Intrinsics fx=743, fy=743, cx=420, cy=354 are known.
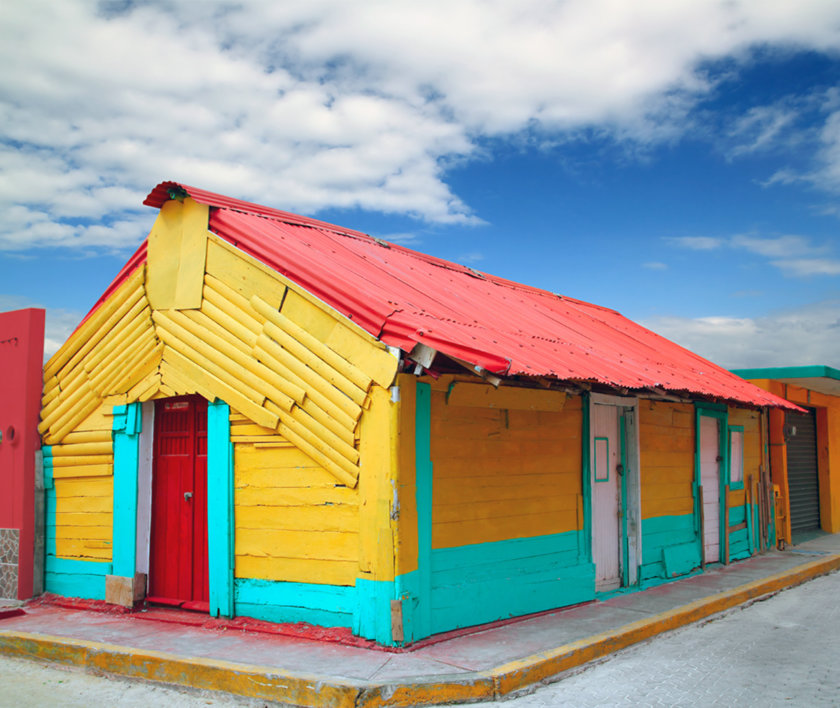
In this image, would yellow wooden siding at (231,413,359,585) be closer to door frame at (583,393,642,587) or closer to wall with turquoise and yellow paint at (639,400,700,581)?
door frame at (583,393,642,587)

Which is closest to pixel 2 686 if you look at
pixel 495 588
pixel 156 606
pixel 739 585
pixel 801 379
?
pixel 156 606

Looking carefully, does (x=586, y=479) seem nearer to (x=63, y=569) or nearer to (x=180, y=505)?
(x=180, y=505)

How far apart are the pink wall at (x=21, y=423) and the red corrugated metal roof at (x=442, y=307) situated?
259 centimetres

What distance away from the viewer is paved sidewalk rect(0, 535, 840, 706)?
5348 mm

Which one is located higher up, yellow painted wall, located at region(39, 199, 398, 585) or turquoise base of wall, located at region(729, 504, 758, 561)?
yellow painted wall, located at region(39, 199, 398, 585)

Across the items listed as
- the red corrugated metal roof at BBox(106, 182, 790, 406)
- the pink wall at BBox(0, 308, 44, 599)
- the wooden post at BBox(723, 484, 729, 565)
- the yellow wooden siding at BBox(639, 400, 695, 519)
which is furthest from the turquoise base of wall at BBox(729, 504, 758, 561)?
the pink wall at BBox(0, 308, 44, 599)

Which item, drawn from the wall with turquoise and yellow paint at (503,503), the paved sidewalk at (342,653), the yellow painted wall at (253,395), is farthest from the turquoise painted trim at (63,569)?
the wall with turquoise and yellow paint at (503,503)

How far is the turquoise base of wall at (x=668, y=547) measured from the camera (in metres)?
9.79

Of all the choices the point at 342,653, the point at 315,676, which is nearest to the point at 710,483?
the point at 342,653

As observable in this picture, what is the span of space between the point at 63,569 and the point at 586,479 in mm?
6218

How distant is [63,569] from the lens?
877 cm

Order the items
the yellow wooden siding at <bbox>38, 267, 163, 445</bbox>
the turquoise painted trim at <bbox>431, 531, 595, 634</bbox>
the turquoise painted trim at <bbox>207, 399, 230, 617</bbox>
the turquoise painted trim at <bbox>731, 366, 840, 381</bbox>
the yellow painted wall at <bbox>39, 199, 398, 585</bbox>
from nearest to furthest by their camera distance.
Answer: the yellow painted wall at <bbox>39, 199, 398, 585</bbox>
the turquoise painted trim at <bbox>431, 531, 595, 634</bbox>
the turquoise painted trim at <bbox>207, 399, 230, 617</bbox>
the yellow wooden siding at <bbox>38, 267, 163, 445</bbox>
the turquoise painted trim at <bbox>731, 366, 840, 381</bbox>

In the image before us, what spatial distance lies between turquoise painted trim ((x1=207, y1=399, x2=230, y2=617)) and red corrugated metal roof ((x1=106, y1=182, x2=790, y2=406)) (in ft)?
5.55

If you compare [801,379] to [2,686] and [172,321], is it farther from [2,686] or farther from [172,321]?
[2,686]
